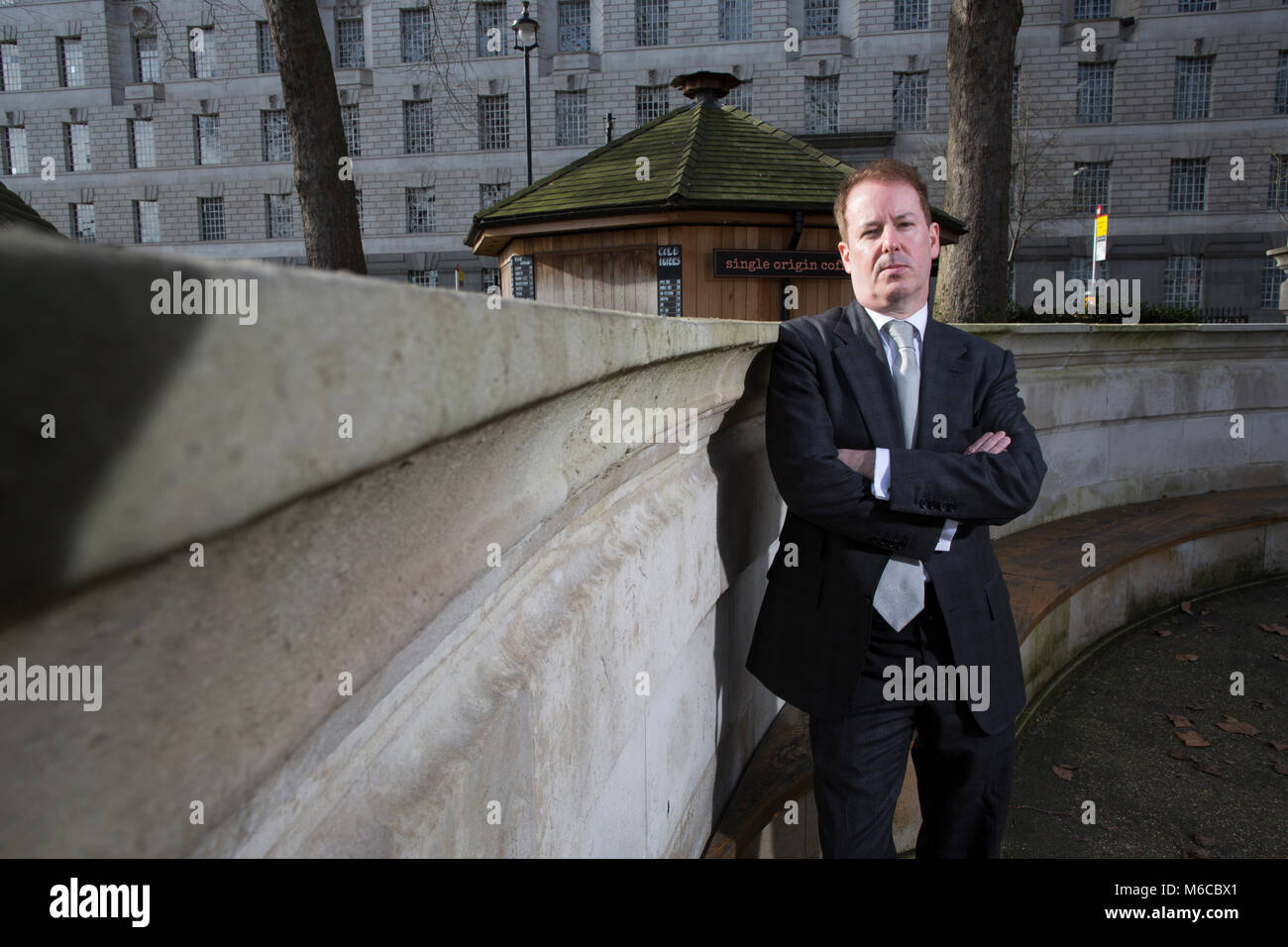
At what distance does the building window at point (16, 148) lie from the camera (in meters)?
41.7

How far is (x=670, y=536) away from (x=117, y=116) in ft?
161

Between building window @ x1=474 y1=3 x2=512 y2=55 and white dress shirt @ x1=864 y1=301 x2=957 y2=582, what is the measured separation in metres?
39.5

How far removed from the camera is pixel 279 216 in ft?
129

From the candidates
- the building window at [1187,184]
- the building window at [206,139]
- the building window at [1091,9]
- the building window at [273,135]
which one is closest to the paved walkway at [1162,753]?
the building window at [1187,184]

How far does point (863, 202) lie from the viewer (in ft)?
8.14

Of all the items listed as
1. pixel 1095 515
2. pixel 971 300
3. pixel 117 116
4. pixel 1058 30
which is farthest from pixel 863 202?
pixel 117 116

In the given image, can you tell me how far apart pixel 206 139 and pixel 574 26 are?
61.1 ft

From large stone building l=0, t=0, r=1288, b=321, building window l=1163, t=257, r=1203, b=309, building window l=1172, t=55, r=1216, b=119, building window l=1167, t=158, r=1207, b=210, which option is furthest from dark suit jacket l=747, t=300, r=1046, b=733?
building window l=1172, t=55, r=1216, b=119

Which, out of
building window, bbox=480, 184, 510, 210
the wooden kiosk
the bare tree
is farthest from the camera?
building window, bbox=480, 184, 510, 210

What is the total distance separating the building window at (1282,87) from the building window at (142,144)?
165ft

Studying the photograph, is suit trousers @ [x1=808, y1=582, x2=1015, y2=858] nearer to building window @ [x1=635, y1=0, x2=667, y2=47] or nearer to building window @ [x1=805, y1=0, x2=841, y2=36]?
building window @ [x1=635, y1=0, x2=667, y2=47]

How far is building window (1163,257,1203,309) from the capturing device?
111 feet

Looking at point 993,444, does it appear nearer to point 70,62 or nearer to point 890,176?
point 890,176
